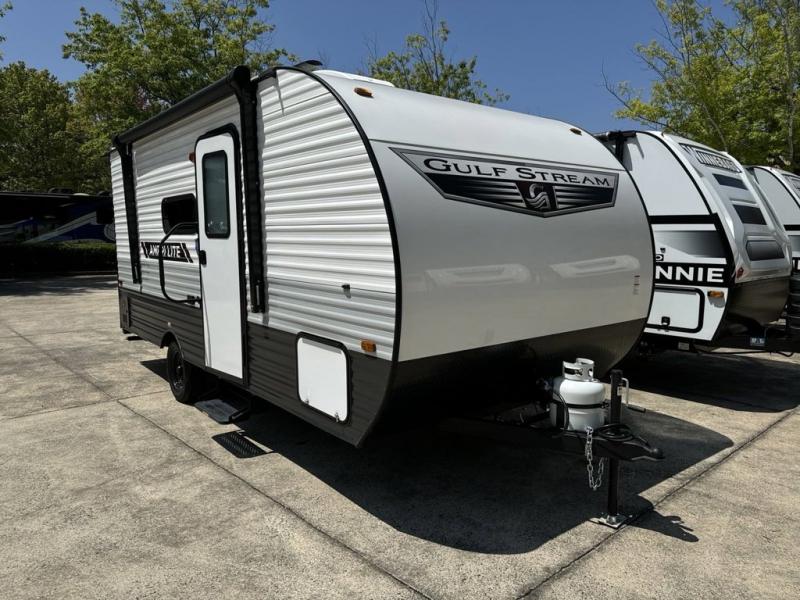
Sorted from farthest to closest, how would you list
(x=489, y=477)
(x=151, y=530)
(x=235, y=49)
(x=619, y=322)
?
(x=235, y=49)
(x=619, y=322)
(x=489, y=477)
(x=151, y=530)

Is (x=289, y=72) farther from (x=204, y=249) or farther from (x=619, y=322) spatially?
(x=619, y=322)

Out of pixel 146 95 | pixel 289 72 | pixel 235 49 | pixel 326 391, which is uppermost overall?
pixel 235 49

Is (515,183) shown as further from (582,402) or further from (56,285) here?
(56,285)

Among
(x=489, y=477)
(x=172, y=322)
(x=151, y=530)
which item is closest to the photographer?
(x=151, y=530)

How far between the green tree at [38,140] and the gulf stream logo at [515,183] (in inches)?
1172

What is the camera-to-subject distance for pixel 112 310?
1321cm

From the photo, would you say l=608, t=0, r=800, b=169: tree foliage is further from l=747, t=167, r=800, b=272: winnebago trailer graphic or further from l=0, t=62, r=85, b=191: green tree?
l=0, t=62, r=85, b=191: green tree

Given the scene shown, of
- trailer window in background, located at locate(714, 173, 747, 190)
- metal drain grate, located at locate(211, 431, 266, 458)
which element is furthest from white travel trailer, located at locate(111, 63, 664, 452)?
trailer window in background, located at locate(714, 173, 747, 190)

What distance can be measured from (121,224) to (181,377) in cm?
224

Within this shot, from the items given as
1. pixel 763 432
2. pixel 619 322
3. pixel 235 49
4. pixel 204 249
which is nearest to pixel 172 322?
pixel 204 249

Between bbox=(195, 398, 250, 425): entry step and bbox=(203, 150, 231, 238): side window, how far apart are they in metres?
1.48

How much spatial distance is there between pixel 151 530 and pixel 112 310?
10762 mm

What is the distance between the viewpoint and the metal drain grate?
15.7ft

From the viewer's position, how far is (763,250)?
20.8ft
